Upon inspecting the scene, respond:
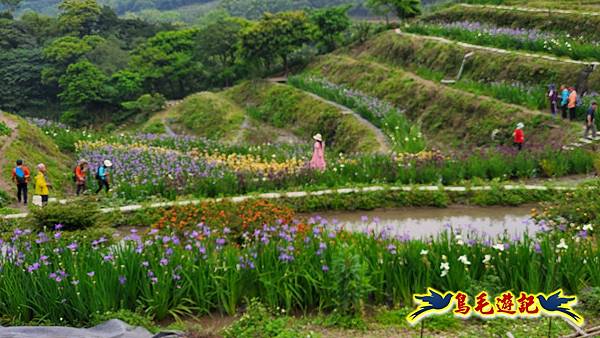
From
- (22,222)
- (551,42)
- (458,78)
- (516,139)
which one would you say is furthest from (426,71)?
(22,222)

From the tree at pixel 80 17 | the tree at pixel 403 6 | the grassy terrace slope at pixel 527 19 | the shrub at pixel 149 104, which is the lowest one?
the shrub at pixel 149 104

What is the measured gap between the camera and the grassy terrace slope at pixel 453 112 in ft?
57.6

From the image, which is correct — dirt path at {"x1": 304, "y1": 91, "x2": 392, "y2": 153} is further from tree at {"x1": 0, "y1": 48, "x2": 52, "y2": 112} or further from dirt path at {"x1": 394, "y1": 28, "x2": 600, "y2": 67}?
tree at {"x1": 0, "y1": 48, "x2": 52, "y2": 112}

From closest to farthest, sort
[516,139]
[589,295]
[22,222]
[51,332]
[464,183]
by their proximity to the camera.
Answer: [51,332], [589,295], [22,222], [464,183], [516,139]

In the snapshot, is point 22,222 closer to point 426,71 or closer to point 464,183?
point 464,183

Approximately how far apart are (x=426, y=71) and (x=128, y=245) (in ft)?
69.2

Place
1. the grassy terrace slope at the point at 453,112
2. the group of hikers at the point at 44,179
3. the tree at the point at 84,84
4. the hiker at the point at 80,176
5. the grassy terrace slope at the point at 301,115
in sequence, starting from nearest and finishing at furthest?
the group of hikers at the point at 44,179, the hiker at the point at 80,176, the grassy terrace slope at the point at 453,112, the grassy terrace slope at the point at 301,115, the tree at the point at 84,84

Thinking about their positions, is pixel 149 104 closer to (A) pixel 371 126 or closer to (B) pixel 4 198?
(A) pixel 371 126

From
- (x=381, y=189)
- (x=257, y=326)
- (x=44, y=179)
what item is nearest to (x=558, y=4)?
(x=381, y=189)

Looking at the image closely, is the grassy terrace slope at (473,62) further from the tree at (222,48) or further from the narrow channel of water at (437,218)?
the tree at (222,48)

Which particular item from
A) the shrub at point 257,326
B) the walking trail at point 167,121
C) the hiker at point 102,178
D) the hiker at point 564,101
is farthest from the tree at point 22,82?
the shrub at point 257,326

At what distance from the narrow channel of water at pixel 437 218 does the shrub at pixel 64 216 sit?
3.82 m

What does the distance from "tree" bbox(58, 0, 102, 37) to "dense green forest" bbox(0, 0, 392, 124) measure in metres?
3.15

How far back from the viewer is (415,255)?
265 inches
